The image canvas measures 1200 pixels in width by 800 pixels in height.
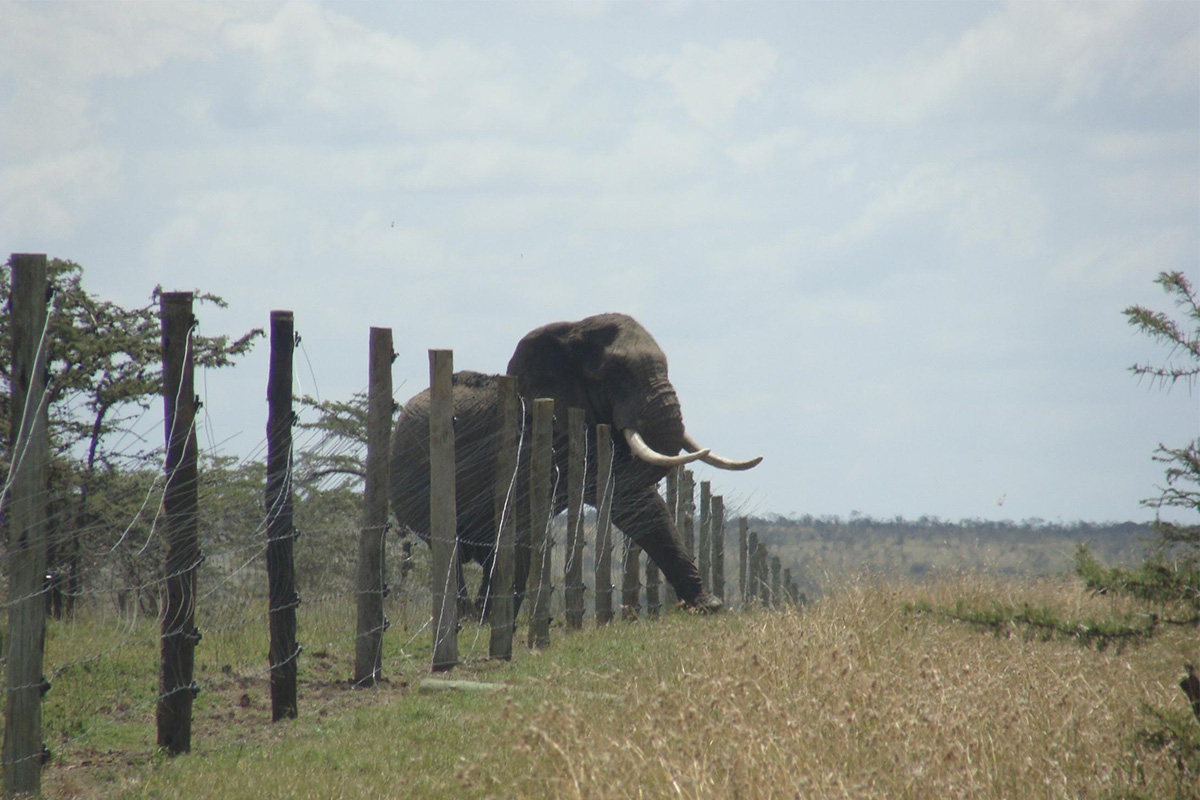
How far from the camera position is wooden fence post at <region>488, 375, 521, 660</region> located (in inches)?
388

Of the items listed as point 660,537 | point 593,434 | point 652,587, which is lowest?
point 652,587

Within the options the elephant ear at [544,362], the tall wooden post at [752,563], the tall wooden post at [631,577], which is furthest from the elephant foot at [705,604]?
the tall wooden post at [752,563]

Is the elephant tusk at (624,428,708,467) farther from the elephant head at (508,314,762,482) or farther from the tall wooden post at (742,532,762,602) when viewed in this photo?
the tall wooden post at (742,532,762,602)

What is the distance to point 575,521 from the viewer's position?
11938 millimetres

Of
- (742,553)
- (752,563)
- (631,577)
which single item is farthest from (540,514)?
(752,563)

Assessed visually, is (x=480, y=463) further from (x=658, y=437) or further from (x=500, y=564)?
(x=500, y=564)

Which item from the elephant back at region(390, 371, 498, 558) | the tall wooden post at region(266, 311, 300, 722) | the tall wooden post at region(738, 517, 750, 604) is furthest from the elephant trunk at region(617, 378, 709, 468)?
the tall wooden post at region(738, 517, 750, 604)

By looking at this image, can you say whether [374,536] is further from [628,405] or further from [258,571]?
[628,405]

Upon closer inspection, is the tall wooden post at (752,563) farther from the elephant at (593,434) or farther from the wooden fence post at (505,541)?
the wooden fence post at (505,541)

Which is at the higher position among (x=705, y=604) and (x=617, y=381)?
(x=617, y=381)

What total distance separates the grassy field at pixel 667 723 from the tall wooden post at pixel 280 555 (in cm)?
26

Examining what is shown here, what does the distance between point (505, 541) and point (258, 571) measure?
279cm

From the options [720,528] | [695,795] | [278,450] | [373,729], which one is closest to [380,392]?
[278,450]

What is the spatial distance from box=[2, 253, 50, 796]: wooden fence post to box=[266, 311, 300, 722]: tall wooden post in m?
1.85
